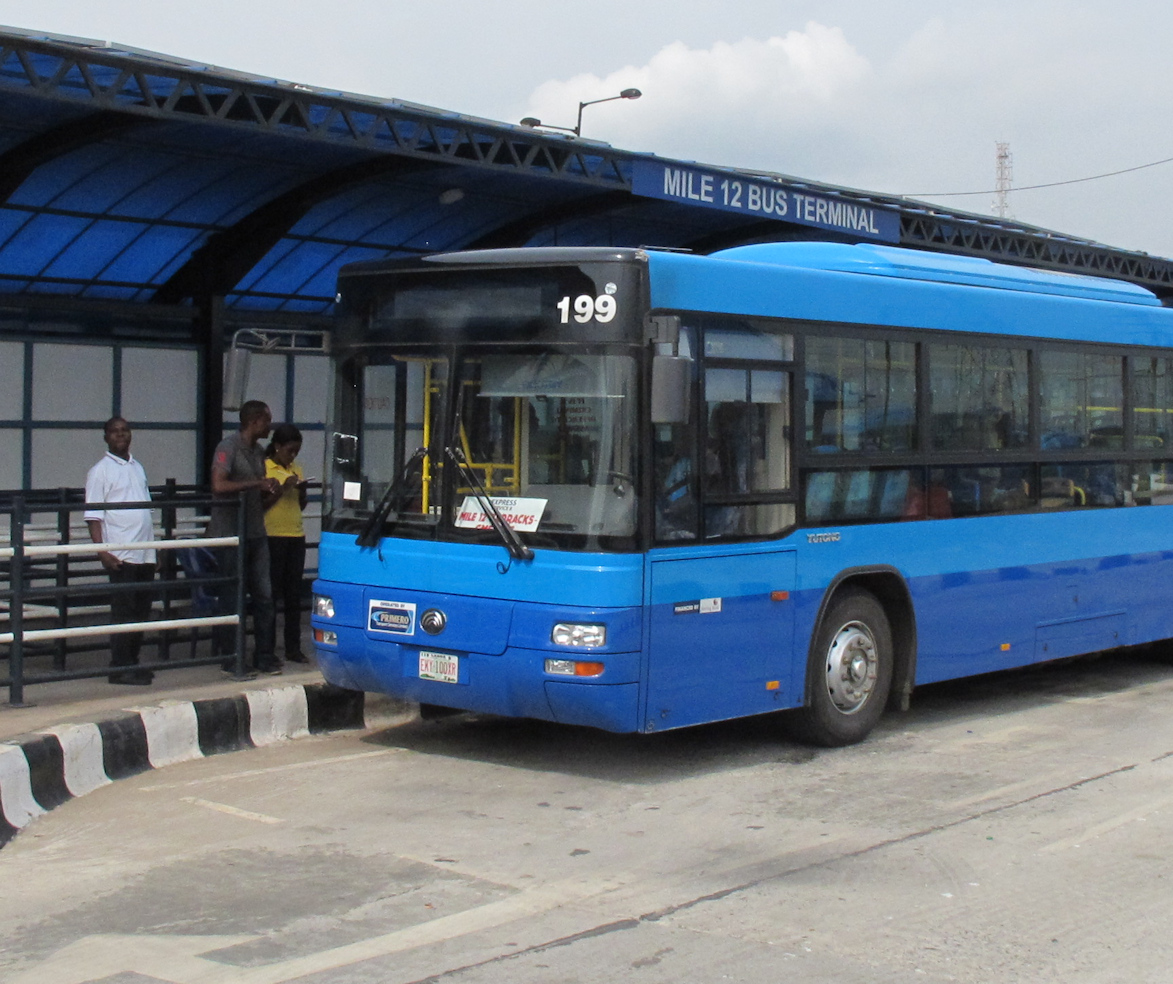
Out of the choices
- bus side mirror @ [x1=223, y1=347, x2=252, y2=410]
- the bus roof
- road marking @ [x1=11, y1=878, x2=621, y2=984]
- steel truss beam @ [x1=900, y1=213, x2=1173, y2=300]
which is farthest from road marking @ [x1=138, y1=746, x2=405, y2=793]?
steel truss beam @ [x1=900, y1=213, x2=1173, y2=300]

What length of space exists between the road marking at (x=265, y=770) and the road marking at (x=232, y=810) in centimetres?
31

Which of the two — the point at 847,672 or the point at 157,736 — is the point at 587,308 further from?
the point at 157,736

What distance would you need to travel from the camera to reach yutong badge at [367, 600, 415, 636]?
27.2 ft

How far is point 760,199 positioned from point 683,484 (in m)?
8.71

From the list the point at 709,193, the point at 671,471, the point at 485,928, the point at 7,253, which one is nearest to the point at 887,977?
the point at 485,928

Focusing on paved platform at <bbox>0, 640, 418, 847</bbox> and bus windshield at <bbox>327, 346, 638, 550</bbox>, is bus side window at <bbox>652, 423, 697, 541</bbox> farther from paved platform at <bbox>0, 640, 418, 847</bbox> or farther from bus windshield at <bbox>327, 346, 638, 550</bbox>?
paved platform at <bbox>0, 640, 418, 847</bbox>

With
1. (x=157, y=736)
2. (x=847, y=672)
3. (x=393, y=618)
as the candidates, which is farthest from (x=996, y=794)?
(x=157, y=736)

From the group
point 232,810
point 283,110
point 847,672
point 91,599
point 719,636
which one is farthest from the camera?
point 283,110

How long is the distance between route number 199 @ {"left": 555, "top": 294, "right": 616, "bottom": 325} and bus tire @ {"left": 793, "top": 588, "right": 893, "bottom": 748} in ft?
7.51

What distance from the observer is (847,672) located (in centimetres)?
896

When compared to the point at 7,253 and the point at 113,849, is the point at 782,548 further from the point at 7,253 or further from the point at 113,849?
the point at 7,253

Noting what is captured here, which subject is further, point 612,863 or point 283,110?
point 283,110

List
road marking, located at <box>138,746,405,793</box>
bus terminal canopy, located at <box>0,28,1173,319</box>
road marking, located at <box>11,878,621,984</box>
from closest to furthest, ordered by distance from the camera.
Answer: road marking, located at <box>11,878,621,984</box>, road marking, located at <box>138,746,405,793</box>, bus terminal canopy, located at <box>0,28,1173,319</box>

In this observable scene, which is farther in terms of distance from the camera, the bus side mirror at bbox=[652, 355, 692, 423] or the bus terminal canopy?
the bus terminal canopy
